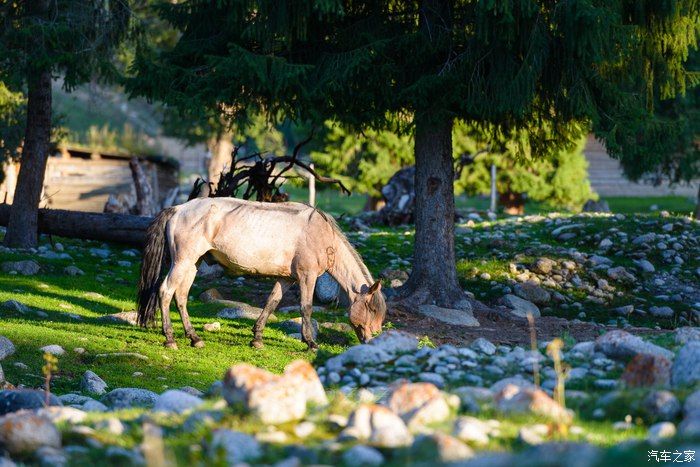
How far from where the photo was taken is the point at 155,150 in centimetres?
3431

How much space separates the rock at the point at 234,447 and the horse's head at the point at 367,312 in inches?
264

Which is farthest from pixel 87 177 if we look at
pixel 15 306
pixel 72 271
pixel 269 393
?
pixel 269 393

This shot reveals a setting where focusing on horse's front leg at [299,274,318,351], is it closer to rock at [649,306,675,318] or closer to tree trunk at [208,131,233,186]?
rock at [649,306,675,318]

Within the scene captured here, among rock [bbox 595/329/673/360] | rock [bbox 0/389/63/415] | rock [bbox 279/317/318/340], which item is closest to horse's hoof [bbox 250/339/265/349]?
rock [bbox 279/317/318/340]

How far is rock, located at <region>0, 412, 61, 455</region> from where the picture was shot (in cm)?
572

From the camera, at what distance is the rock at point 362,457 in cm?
522

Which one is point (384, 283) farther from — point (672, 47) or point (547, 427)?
point (547, 427)

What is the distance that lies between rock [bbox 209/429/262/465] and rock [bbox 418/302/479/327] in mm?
9214

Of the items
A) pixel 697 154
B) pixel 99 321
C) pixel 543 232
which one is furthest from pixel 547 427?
pixel 697 154

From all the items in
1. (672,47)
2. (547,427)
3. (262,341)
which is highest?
(672,47)

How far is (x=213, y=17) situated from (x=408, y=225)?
11228 mm

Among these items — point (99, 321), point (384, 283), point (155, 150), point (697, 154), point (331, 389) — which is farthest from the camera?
point (155, 150)

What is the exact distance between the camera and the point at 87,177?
1240 inches

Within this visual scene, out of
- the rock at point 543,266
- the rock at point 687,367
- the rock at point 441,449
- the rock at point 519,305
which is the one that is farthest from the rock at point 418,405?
the rock at point 543,266
